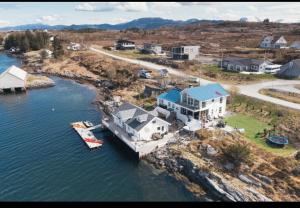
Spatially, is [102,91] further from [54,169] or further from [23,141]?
[54,169]

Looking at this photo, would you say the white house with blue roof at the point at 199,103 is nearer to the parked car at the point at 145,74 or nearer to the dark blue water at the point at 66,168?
the dark blue water at the point at 66,168

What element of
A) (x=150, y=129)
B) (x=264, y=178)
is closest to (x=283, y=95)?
(x=264, y=178)

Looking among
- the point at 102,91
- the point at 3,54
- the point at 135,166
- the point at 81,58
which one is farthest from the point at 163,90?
the point at 3,54

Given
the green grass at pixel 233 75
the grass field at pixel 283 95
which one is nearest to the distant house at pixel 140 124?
the grass field at pixel 283 95

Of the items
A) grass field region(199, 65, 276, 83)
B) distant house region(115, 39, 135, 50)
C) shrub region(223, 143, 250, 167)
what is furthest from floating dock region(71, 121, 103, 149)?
distant house region(115, 39, 135, 50)

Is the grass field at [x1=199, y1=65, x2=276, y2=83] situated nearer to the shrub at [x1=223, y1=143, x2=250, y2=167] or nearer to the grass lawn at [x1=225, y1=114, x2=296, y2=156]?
the grass lawn at [x1=225, y1=114, x2=296, y2=156]

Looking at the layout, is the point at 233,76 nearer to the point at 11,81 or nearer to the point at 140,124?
the point at 140,124
